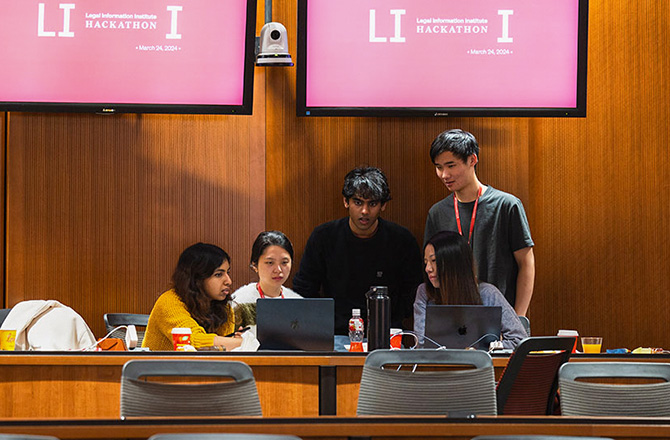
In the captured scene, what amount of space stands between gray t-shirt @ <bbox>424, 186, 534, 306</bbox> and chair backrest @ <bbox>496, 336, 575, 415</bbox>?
151 cm

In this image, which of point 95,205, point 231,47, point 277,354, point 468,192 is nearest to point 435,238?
point 468,192

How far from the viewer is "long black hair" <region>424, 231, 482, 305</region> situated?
4055 mm

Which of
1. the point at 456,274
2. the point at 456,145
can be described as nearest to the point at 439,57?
the point at 456,145

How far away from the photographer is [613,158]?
5383 millimetres

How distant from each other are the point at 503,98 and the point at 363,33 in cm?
90

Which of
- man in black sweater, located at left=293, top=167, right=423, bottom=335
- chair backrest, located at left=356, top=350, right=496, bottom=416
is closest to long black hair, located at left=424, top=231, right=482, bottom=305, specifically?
man in black sweater, located at left=293, top=167, right=423, bottom=335

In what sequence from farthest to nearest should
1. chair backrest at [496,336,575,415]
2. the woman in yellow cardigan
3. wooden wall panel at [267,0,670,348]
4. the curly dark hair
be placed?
wooden wall panel at [267,0,670,348], the curly dark hair, the woman in yellow cardigan, chair backrest at [496,336,575,415]

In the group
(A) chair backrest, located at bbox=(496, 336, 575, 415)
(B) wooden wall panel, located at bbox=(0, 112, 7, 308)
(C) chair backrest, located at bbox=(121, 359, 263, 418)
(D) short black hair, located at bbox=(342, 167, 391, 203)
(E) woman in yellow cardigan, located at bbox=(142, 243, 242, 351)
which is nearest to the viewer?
(C) chair backrest, located at bbox=(121, 359, 263, 418)

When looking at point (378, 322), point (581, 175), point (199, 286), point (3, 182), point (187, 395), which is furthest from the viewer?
point (581, 175)

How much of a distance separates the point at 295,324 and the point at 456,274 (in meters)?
0.94

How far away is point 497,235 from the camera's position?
191 inches

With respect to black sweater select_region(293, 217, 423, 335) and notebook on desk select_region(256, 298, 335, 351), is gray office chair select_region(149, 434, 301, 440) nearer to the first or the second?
notebook on desk select_region(256, 298, 335, 351)

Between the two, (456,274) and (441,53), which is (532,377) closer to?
(456,274)

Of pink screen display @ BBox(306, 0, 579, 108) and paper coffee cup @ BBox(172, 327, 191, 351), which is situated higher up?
pink screen display @ BBox(306, 0, 579, 108)
